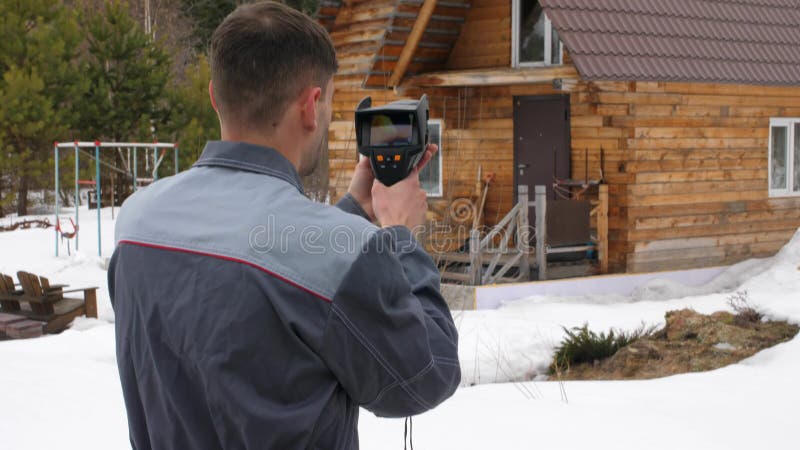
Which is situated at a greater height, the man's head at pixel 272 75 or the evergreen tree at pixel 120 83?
the evergreen tree at pixel 120 83

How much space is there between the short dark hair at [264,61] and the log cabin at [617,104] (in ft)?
32.2

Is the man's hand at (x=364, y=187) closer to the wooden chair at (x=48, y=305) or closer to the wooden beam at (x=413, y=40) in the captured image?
the wooden chair at (x=48, y=305)

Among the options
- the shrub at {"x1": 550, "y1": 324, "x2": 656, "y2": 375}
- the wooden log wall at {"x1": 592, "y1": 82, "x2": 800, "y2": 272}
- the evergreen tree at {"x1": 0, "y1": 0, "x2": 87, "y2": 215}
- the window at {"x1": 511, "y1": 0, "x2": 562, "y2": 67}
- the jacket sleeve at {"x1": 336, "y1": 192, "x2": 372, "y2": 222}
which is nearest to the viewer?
the jacket sleeve at {"x1": 336, "y1": 192, "x2": 372, "y2": 222}

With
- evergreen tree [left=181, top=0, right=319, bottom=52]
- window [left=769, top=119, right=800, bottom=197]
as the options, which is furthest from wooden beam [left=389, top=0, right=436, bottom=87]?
evergreen tree [left=181, top=0, right=319, bottom=52]

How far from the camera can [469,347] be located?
9391 millimetres

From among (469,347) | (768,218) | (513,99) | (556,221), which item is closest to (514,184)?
(513,99)

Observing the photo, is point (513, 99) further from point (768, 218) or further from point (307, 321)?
point (307, 321)

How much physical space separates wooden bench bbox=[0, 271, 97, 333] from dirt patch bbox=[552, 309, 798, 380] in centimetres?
639

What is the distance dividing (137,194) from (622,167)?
440 inches

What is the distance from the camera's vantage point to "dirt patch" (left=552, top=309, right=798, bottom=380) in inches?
341

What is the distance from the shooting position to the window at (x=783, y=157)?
14844 mm

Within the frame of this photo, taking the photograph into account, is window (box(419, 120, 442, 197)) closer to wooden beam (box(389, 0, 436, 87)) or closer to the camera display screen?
wooden beam (box(389, 0, 436, 87))

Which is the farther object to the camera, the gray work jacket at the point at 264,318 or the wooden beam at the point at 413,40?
the wooden beam at the point at 413,40

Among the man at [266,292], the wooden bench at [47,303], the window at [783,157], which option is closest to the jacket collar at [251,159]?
the man at [266,292]
